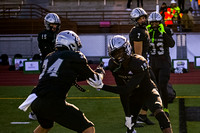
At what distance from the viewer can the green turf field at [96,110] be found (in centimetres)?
768

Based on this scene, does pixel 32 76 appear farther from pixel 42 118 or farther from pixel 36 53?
pixel 42 118

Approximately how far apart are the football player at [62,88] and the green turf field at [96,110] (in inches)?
101

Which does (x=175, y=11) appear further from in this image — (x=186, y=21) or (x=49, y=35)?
(x=49, y=35)

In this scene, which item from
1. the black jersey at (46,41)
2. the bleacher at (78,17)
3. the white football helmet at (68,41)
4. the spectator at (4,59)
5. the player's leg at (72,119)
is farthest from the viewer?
the bleacher at (78,17)

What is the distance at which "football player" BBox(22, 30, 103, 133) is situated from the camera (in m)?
4.95

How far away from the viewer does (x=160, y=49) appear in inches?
339

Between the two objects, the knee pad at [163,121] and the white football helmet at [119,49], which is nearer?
the white football helmet at [119,49]

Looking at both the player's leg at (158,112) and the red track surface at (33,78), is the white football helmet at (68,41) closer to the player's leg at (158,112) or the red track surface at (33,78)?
the player's leg at (158,112)

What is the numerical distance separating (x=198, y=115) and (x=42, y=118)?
4.53 metres

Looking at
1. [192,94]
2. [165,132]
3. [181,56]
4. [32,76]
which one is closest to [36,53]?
[32,76]

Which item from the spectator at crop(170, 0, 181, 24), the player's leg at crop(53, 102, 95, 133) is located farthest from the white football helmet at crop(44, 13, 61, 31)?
the spectator at crop(170, 0, 181, 24)

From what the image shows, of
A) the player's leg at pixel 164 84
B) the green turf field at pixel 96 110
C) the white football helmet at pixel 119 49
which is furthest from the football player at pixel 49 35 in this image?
the white football helmet at pixel 119 49

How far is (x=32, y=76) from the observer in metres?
17.9

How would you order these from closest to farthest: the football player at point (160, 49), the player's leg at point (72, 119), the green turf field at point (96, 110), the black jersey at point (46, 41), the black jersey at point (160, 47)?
the player's leg at point (72, 119), the green turf field at point (96, 110), the black jersey at point (46, 41), the football player at point (160, 49), the black jersey at point (160, 47)
